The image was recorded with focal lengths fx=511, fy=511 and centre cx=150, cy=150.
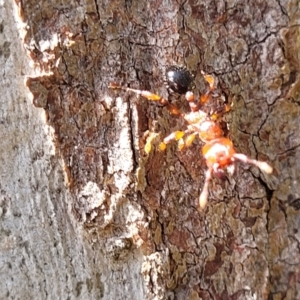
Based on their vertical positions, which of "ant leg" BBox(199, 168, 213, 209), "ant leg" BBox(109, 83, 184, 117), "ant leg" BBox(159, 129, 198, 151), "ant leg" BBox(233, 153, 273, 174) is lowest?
"ant leg" BBox(199, 168, 213, 209)

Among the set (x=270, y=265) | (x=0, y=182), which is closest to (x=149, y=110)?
(x=0, y=182)

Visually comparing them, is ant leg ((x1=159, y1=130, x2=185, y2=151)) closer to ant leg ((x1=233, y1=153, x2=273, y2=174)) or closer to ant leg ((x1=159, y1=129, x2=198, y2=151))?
ant leg ((x1=159, y1=129, x2=198, y2=151))

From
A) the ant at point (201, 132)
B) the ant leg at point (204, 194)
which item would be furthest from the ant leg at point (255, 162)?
the ant leg at point (204, 194)

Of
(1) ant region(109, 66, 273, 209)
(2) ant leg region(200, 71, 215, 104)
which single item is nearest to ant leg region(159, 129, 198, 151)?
(1) ant region(109, 66, 273, 209)

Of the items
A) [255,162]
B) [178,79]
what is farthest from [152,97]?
[255,162]

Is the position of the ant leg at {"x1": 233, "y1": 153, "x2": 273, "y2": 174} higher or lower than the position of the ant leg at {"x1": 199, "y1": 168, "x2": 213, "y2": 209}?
higher

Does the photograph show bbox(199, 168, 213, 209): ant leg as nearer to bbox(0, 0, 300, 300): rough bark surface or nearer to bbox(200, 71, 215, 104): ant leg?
bbox(0, 0, 300, 300): rough bark surface

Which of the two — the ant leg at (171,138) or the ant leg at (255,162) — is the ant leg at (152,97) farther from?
the ant leg at (255,162)
